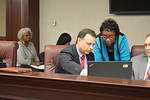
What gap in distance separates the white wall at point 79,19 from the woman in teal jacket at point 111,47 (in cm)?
187

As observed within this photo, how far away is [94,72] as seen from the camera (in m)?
1.64

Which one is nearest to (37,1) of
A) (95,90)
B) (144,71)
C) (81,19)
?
(81,19)

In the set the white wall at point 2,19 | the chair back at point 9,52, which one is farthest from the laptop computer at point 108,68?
the white wall at point 2,19

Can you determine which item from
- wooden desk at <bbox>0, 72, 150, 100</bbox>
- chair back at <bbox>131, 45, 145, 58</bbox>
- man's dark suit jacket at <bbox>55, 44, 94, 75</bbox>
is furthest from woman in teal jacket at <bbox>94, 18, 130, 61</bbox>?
wooden desk at <bbox>0, 72, 150, 100</bbox>

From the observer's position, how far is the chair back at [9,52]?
9.12ft

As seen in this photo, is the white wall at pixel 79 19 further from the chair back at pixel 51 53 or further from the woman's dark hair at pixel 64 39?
the chair back at pixel 51 53

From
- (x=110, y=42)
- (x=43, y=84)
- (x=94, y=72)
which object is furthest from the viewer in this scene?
(x=110, y=42)

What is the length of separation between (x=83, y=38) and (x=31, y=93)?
1098mm

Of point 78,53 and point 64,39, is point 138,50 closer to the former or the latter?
point 78,53

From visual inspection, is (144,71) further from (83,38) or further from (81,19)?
(81,19)

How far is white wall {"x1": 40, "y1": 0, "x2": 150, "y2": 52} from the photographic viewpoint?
4.43m

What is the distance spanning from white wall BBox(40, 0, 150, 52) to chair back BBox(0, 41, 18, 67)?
2.24 meters

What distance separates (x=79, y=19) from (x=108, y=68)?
3.33 metres

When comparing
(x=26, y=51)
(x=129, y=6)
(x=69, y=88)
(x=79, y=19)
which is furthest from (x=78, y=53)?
(x=79, y=19)
